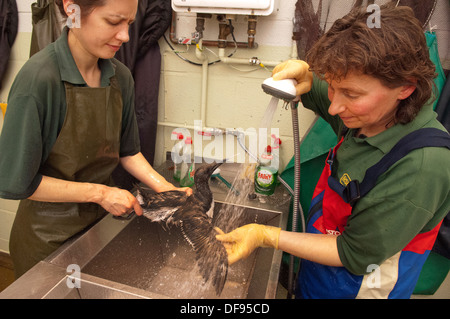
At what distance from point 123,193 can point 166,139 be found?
2.87 feet

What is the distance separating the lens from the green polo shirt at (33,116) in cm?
86

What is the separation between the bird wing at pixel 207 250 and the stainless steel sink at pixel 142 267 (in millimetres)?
168

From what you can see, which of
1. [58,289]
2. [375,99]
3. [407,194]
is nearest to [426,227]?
[407,194]

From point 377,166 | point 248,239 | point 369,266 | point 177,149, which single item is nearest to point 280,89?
point 377,166

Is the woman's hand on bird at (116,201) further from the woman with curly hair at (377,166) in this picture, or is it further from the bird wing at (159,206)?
the woman with curly hair at (377,166)

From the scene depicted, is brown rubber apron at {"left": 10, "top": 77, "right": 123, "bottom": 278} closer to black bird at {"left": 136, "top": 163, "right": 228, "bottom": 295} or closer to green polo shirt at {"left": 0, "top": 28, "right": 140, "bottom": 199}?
green polo shirt at {"left": 0, "top": 28, "right": 140, "bottom": 199}

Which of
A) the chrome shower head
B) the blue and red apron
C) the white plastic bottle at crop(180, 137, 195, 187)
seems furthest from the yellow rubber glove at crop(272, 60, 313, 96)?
the white plastic bottle at crop(180, 137, 195, 187)

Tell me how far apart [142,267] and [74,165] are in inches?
19.8

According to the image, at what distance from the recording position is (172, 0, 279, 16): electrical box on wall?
4.40ft

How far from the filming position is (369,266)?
35.3 inches

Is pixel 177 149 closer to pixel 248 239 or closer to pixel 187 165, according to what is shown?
pixel 187 165

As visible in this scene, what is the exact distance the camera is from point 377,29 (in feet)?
2.49

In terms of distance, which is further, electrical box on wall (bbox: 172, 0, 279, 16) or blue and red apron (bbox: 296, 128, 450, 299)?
electrical box on wall (bbox: 172, 0, 279, 16)
